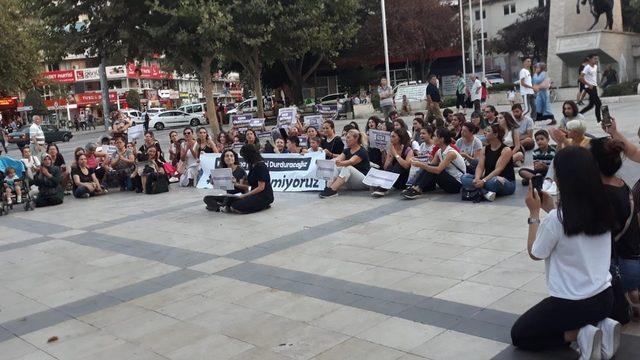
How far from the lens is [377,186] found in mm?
10469

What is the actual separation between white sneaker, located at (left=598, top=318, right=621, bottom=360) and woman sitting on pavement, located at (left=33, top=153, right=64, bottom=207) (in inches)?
464

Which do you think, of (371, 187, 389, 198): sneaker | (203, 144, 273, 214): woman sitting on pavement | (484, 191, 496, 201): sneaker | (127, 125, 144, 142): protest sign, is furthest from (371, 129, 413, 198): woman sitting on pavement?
(127, 125, 144, 142): protest sign

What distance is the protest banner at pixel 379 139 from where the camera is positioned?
11307mm

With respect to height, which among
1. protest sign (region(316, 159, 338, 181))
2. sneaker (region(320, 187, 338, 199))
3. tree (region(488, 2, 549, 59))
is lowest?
sneaker (region(320, 187, 338, 199))

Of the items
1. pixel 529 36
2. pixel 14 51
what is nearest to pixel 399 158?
pixel 14 51

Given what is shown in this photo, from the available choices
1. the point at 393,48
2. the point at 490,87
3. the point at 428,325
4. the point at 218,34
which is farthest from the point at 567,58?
the point at 428,325

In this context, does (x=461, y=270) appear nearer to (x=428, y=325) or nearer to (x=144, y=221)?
(x=428, y=325)

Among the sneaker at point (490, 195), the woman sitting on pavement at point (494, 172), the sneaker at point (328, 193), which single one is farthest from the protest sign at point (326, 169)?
the sneaker at point (490, 195)

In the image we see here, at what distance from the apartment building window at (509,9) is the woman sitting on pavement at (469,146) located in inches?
2740

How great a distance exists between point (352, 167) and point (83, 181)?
21.7 feet

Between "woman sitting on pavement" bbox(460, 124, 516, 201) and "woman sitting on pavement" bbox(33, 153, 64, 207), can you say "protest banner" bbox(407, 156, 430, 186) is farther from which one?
"woman sitting on pavement" bbox(33, 153, 64, 207)

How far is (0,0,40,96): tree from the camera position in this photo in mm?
38312

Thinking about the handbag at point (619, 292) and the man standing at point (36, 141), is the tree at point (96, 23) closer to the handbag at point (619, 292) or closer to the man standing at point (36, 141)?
the man standing at point (36, 141)

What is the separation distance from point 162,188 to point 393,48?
3854 centimetres
